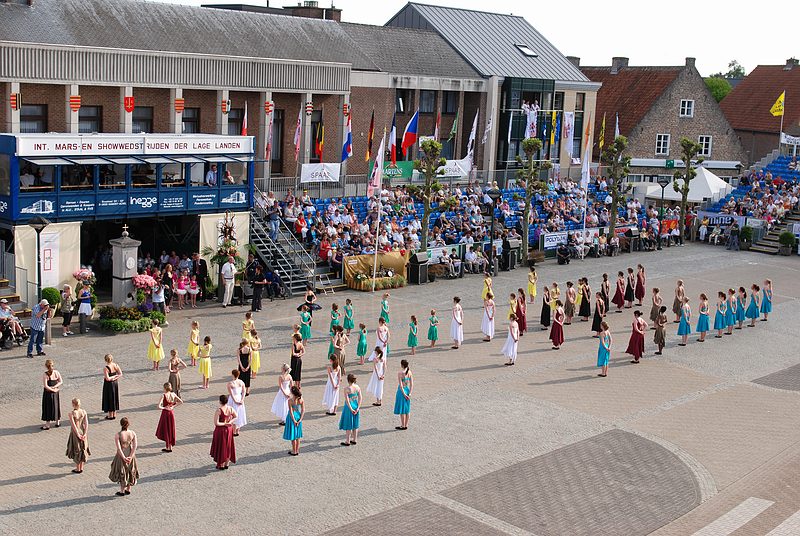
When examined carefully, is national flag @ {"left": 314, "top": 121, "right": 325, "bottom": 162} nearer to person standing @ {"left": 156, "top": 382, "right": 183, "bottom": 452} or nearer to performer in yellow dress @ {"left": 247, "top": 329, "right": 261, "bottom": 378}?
performer in yellow dress @ {"left": 247, "top": 329, "right": 261, "bottom": 378}

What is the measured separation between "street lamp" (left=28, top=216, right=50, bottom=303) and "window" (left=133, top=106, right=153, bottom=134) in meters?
8.81

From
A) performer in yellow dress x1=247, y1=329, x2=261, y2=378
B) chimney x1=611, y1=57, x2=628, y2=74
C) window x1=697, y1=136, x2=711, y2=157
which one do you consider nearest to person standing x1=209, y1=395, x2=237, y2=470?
performer in yellow dress x1=247, y1=329, x2=261, y2=378

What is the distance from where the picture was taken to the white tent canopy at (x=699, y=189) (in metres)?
52.3

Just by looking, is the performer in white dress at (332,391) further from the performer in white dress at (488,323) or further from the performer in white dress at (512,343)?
the performer in white dress at (488,323)

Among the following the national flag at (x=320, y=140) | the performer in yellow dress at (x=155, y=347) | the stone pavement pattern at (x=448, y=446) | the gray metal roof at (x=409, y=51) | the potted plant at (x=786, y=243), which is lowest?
the stone pavement pattern at (x=448, y=446)

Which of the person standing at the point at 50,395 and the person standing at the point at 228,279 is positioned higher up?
the person standing at the point at 228,279

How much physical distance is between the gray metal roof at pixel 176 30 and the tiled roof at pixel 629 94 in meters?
21.8

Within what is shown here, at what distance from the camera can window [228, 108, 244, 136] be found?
131ft

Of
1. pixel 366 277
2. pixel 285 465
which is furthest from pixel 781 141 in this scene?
pixel 285 465

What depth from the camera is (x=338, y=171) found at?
1658 inches

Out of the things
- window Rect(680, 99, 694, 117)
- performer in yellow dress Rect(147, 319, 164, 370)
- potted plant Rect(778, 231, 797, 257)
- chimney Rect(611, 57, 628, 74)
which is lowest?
performer in yellow dress Rect(147, 319, 164, 370)

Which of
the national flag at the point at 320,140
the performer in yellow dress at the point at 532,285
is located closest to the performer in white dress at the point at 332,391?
the performer in yellow dress at the point at 532,285

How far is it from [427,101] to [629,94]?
18740mm

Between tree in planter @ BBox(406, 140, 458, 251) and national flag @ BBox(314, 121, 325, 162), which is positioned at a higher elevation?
national flag @ BBox(314, 121, 325, 162)
